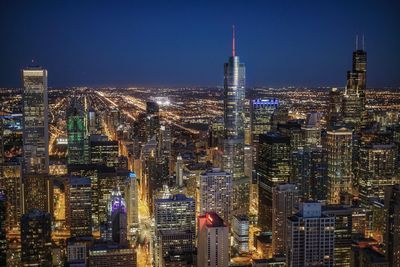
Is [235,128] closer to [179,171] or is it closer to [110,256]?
[179,171]

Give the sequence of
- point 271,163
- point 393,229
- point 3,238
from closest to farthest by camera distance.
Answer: point 3,238 < point 393,229 < point 271,163

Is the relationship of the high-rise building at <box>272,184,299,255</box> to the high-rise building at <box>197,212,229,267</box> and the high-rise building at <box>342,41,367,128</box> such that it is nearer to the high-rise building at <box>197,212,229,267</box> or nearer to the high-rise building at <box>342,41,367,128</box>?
the high-rise building at <box>197,212,229,267</box>

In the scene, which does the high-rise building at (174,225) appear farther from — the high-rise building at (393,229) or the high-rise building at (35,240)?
the high-rise building at (393,229)

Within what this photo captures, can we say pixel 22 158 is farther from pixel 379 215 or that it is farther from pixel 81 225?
pixel 379 215

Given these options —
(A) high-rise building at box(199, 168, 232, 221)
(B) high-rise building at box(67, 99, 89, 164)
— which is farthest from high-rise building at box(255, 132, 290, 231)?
(B) high-rise building at box(67, 99, 89, 164)

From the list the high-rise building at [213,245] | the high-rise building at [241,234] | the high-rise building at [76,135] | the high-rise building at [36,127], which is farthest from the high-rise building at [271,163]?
the high-rise building at [36,127]

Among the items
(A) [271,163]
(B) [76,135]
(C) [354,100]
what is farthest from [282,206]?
(B) [76,135]
